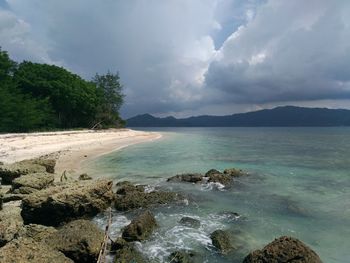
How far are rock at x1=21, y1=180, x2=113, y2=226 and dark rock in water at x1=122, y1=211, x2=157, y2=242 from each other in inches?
114

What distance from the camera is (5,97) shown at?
52281 mm

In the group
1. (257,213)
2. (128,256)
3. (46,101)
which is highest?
(46,101)

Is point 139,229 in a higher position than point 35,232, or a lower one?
lower

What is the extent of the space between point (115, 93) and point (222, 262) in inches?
3686

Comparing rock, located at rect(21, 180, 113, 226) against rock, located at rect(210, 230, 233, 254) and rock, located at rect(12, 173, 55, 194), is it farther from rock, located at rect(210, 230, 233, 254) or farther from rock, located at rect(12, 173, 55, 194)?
rock, located at rect(210, 230, 233, 254)

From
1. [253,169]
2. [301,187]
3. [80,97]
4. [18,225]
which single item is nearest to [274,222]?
[301,187]

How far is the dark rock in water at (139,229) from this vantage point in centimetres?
1074

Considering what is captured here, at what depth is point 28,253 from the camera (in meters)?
7.00

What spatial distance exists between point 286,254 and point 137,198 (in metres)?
8.60

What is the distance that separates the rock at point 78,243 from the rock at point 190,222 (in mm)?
4595

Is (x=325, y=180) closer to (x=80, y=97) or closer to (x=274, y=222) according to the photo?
(x=274, y=222)

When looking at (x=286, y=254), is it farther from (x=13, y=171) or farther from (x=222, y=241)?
(x=13, y=171)

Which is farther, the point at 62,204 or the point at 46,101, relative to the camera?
the point at 46,101

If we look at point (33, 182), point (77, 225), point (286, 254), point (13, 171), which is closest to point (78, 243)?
point (77, 225)
